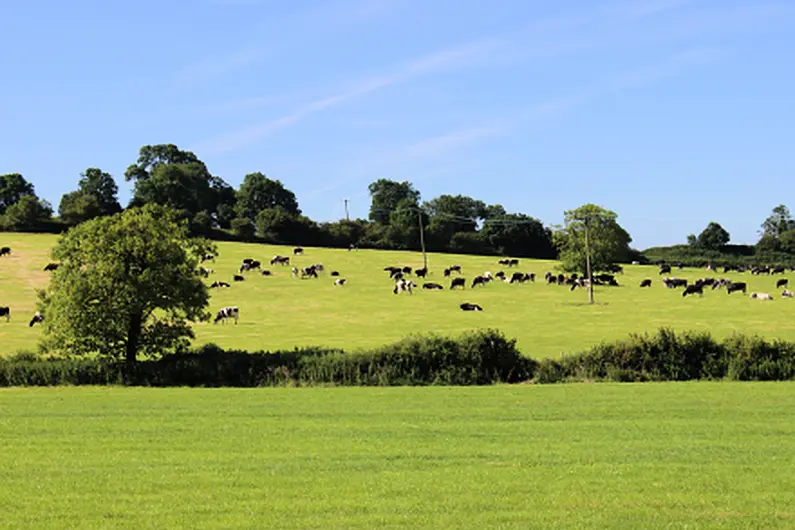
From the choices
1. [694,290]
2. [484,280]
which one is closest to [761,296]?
[694,290]

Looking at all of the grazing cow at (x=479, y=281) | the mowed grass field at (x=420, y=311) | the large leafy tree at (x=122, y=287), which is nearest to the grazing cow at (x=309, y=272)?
the mowed grass field at (x=420, y=311)

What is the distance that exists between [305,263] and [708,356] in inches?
2552

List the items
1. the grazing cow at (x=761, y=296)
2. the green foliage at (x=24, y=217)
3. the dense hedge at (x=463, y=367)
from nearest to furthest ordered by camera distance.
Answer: the dense hedge at (x=463, y=367) → the grazing cow at (x=761, y=296) → the green foliage at (x=24, y=217)

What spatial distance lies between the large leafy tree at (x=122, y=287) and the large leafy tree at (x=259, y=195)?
373 feet

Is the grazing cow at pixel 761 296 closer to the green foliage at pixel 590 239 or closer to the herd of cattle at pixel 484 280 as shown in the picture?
the herd of cattle at pixel 484 280

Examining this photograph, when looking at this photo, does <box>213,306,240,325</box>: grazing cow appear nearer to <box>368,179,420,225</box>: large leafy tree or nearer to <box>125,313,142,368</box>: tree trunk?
<box>125,313,142,368</box>: tree trunk

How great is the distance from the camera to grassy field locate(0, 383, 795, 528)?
488 inches

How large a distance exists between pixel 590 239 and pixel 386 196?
94.2 meters

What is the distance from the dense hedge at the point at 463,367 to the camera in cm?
3092

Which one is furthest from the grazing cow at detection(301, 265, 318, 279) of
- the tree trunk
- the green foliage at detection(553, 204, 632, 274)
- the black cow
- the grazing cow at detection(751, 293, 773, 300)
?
the tree trunk

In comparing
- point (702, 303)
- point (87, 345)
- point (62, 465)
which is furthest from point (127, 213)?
point (702, 303)

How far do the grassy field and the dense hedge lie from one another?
5.39m

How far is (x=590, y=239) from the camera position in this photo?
256 ft

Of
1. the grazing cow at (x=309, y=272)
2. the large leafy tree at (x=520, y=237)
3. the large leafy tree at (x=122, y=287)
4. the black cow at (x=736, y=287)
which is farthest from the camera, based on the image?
the large leafy tree at (x=520, y=237)
